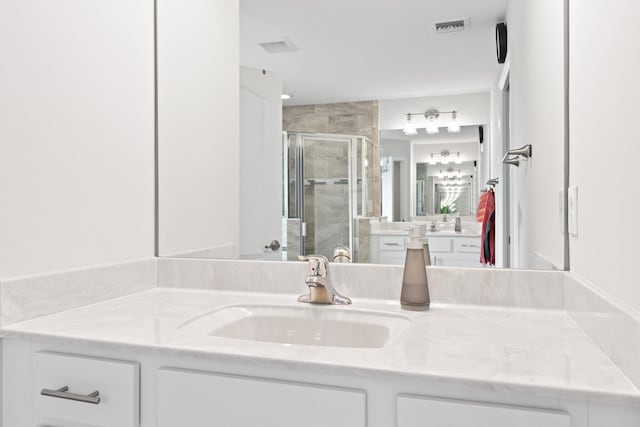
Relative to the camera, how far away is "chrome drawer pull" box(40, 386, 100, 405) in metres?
0.90

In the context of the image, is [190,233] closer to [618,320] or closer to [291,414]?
[291,414]

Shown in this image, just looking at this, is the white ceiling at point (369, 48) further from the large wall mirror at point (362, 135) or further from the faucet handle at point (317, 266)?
the faucet handle at point (317, 266)

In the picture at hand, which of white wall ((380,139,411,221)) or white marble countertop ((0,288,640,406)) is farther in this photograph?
white wall ((380,139,411,221))

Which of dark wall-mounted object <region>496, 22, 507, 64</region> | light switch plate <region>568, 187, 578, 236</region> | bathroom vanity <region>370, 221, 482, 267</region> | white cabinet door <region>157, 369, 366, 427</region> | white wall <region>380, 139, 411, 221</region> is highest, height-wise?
dark wall-mounted object <region>496, 22, 507, 64</region>

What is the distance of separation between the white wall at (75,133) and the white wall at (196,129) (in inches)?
2.2

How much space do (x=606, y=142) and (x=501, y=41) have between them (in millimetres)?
636

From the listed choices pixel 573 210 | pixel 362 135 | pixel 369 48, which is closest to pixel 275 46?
pixel 369 48

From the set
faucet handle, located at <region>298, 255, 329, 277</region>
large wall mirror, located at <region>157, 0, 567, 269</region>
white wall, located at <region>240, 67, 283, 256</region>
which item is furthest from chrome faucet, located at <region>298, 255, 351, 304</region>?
white wall, located at <region>240, 67, 283, 256</region>

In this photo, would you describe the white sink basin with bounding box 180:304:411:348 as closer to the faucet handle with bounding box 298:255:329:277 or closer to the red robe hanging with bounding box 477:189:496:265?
the faucet handle with bounding box 298:255:329:277

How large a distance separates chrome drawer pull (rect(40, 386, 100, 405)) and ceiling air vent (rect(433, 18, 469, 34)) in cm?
130

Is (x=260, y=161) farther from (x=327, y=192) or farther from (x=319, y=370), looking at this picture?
(x=319, y=370)

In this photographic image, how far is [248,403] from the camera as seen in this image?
80cm

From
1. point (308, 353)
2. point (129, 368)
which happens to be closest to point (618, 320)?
point (308, 353)

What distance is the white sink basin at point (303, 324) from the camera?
1088 millimetres
